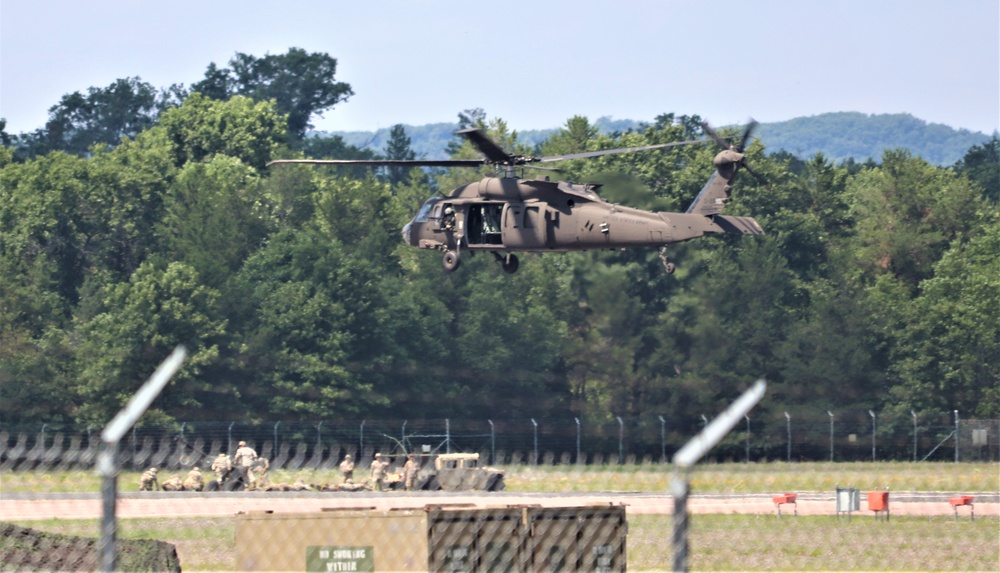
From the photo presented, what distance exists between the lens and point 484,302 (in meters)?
49.8

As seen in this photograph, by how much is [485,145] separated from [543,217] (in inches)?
115

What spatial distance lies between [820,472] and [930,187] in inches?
1265

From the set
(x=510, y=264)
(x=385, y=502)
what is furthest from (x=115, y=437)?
(x=510, y=264)

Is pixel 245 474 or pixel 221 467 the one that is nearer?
pixel 245 474

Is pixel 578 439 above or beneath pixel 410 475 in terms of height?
beneath

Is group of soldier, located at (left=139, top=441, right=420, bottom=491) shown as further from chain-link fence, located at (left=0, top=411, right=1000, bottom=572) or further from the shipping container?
the shipping container

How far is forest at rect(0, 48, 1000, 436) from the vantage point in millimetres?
44281

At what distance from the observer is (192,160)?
70.9 m

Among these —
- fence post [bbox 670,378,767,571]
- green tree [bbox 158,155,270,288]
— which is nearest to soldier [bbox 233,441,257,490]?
green tree [bbox 158,155,270,288]

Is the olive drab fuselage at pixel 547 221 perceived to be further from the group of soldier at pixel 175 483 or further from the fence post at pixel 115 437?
the fence post at pixel 115 437

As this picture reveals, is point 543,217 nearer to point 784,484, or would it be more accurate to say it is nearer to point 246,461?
point 784,484

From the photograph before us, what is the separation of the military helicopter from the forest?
8.11 m

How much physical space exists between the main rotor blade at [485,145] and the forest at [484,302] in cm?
999

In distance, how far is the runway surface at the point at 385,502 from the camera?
24406 mm
